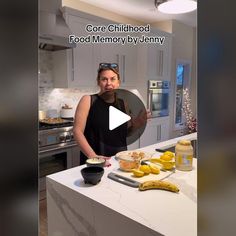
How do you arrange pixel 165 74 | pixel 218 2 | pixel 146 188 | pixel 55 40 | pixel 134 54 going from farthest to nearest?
pixel 165 74 → pixel 134 54 → pixel 55 40 → pixel 146 188 → pixel 218 2

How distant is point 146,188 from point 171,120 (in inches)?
133

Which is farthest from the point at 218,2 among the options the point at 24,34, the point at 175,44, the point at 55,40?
the point at 175,44

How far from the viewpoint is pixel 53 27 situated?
240cm

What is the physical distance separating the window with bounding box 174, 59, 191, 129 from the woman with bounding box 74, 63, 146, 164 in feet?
9.41

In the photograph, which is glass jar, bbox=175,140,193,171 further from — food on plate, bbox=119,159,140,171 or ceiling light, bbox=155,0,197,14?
ceiling light, bbox=155,0,197,14

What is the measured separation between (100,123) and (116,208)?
84 centimetres

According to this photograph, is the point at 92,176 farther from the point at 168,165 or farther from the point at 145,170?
the point at 168,165

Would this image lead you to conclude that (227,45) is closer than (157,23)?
Yes

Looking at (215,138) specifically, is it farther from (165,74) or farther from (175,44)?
(175,44)

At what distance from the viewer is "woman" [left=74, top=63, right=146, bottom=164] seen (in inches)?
60.2

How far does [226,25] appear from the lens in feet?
0.59

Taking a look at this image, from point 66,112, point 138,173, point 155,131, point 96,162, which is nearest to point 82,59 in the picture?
point 66,112

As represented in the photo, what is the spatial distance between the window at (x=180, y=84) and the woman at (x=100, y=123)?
9.41 ft

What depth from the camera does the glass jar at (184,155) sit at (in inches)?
42.4
